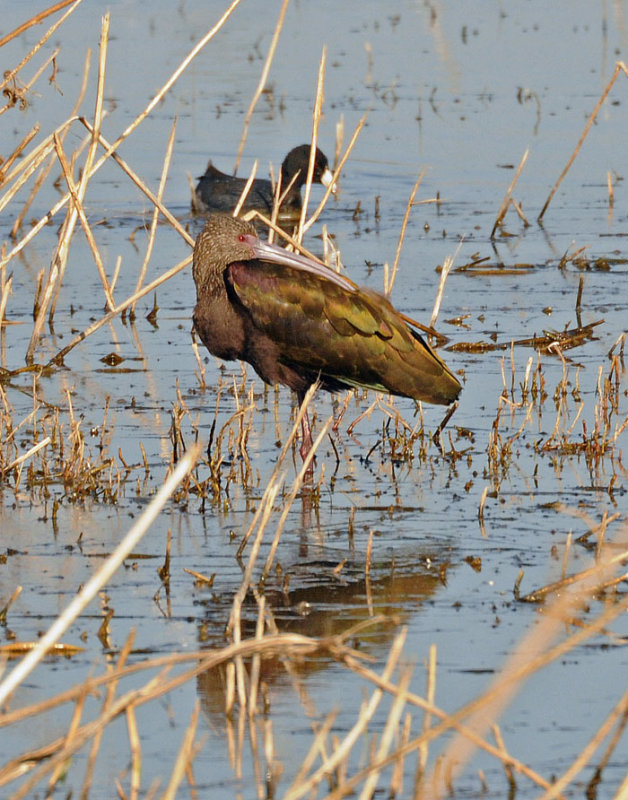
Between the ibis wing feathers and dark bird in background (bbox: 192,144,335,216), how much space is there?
20.8 ft

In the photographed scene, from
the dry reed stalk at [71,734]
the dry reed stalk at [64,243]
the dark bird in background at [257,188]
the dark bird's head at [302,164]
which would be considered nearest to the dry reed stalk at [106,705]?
the dry reed stalk at [71,734]

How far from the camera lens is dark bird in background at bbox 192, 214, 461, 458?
6957 millimetres

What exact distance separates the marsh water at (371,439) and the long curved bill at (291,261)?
785mm

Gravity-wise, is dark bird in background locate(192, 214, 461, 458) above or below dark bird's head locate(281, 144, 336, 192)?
below

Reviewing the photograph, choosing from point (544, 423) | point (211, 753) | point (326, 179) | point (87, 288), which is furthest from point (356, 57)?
point (211, 753)

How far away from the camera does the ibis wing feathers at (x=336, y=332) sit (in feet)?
22.8

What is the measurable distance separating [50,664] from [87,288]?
22.1 ft

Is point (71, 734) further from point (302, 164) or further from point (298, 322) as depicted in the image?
point (302, 164)

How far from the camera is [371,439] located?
7.57 meters

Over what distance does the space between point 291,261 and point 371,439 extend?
1.04 meters

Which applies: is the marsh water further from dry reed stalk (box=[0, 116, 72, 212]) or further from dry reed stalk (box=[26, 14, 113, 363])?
dry reed stalk (box=[0, 116, 72, 212])

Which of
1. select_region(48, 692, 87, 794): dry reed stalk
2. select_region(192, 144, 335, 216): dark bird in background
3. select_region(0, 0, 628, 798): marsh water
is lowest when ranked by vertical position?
select_region(48, 692, 87, 794): dry reed stalk

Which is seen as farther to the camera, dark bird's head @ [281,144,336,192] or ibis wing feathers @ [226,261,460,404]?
dark bird's head @ [281,144,336,192]

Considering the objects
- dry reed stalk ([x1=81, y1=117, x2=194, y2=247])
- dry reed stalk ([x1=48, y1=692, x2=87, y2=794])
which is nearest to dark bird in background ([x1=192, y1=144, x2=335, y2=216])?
dry reed stalk ([x1=81, y1=117, x2=194, y2=247])
